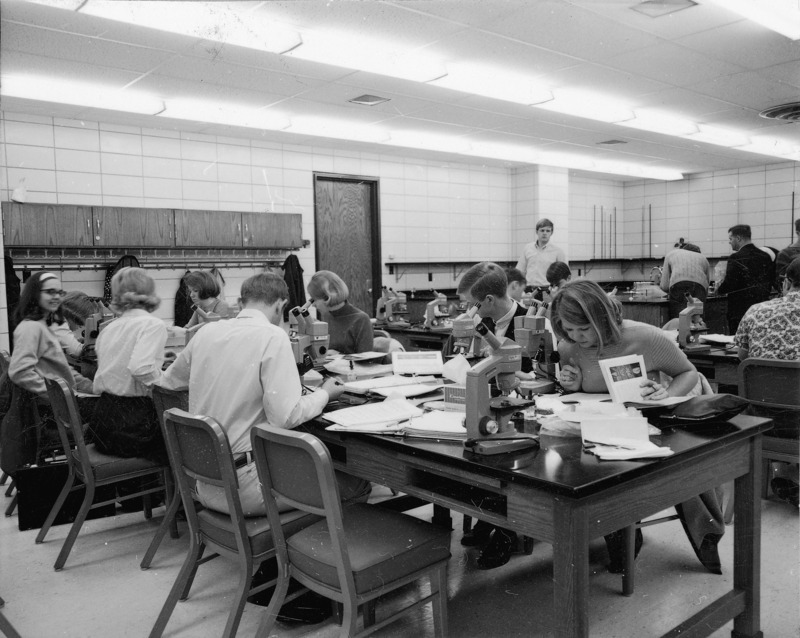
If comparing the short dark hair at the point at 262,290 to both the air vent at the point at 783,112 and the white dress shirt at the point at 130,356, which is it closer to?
the white dress shirt at the point at 130,356

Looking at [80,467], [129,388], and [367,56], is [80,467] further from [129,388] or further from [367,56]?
[367,56]

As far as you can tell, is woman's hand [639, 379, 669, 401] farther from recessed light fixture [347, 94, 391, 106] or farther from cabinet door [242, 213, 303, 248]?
cabinet door [242, 213, 303, 248]

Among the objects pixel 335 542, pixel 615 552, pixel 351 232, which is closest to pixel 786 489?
pixel 615 552

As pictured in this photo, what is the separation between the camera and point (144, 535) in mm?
3131

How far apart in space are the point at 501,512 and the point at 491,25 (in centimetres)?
332

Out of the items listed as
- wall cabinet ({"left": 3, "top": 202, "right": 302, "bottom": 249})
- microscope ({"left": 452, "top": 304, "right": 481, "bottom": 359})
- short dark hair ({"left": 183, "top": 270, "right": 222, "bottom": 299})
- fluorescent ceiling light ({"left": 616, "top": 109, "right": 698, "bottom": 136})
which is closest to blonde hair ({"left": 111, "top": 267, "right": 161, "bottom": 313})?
short dark hair ({"left": 183, "top": 270, "right": 222, "bottom": 299})

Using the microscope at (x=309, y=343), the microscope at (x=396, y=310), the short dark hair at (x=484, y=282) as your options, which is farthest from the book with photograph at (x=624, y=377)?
the microscope at (x=396, y=310)

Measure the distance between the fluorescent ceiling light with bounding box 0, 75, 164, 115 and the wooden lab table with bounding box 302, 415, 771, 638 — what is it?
4.05m

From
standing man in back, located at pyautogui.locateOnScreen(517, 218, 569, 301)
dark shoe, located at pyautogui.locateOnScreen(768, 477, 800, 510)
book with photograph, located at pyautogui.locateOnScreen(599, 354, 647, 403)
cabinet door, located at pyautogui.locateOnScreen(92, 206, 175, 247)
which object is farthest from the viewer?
standing man in back, located at pyautogui.locateOnScreen(517, 218, 569, 301)

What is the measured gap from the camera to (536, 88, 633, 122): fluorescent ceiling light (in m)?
5.77

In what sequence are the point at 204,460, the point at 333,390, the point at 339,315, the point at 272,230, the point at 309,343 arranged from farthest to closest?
→ the point at 272,230
the point at 339,315
the point at 309,343
the point at 333,390
the point at 204,460

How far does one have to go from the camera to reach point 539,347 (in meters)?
2.60

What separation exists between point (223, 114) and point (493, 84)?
96.8 inches

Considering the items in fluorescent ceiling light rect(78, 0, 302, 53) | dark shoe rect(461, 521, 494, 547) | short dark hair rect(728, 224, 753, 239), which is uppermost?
fluorescent ceiling light rect(78, 0, 302, 53)
